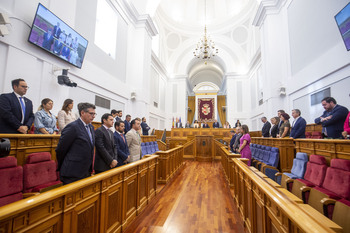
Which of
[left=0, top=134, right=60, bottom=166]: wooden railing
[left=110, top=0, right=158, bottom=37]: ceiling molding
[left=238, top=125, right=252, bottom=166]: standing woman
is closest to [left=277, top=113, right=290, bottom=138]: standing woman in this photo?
[left=238, top=125, right=252, bottom=166]: standing woman

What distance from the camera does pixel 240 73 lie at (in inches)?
565

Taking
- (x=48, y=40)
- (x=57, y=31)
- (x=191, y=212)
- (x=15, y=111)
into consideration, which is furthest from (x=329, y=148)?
(x=57, y=31)

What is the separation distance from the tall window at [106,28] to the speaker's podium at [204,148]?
529 centimetres

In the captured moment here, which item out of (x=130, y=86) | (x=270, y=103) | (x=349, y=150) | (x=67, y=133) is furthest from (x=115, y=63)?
(x=349, y=150)

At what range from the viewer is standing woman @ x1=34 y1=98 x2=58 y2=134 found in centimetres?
270

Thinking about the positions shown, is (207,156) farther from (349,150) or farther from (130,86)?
(349,150)

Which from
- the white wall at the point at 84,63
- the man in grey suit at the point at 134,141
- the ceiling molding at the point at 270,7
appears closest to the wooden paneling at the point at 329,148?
the man in grey suit at the point at 134,141

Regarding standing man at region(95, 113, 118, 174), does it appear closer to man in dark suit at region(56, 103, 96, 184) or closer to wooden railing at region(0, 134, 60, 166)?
man in dark suit at region(56, 103, 96, 184)

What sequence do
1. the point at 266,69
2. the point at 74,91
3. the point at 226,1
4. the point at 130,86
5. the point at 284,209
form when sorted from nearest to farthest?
the point at 284,209, the point at 74,91, the point at 266,69, the point at 130,86, the point at 226,1

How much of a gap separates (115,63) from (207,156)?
5.70 m

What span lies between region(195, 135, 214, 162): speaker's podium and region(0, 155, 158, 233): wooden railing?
222 inches

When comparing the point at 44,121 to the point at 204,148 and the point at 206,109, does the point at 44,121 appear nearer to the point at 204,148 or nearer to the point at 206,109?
the point at 204,148

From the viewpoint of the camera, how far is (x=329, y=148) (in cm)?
235

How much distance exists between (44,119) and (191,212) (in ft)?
8.97
